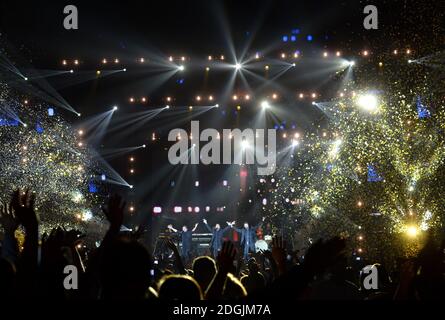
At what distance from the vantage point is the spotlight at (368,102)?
22.3 m

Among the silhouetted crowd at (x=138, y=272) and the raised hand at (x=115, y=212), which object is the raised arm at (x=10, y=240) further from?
the raised hand at (x=115, y=212)

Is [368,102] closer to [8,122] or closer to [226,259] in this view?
[8,122]

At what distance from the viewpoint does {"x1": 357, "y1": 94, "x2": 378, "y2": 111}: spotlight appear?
22.3 metres

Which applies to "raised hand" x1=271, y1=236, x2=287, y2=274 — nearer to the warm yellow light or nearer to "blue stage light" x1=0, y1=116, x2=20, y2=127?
the warm yellow light

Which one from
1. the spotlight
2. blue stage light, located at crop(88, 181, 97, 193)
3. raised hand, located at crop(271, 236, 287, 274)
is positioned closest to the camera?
raised hand, located at crop(271, 236, 287, 274)

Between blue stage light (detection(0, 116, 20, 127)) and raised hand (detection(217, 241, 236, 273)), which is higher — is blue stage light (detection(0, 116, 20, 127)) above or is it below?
above

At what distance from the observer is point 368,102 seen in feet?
74.6

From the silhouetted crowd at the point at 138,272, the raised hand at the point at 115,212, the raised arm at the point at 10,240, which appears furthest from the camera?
the raised arm at the point at 10,240

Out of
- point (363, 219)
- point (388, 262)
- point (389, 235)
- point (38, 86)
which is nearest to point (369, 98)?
point (363, 219)

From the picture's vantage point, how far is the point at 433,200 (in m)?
19.3

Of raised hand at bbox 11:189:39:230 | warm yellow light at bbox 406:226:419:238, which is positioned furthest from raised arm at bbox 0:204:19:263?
warm yellow light at bbox 406:226:419:238

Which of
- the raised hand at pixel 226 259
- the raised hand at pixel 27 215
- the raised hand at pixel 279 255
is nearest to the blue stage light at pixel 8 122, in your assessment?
the raised hand at pixel 27 215

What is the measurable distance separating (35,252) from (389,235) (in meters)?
17.5
